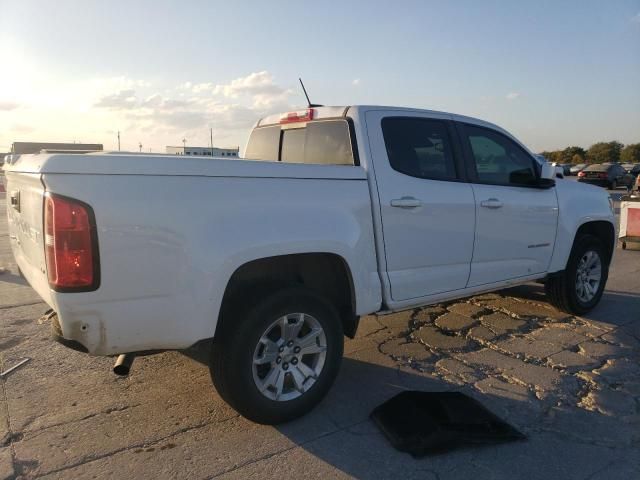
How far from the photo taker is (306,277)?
3803mm

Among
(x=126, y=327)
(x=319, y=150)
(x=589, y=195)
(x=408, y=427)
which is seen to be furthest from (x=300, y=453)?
(x=589, y=195)

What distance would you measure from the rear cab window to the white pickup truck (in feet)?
0.05

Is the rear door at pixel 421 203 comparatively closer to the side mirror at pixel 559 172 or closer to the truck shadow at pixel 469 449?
the truck shadow at pixel 469 449

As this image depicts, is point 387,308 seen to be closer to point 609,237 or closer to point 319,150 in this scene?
point 319,150

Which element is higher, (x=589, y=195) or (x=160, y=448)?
(x=589, y=195)

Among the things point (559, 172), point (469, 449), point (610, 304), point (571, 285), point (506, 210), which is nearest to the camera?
point (469, 449)

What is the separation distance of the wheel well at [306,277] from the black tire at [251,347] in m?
0.11

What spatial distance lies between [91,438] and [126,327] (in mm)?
861

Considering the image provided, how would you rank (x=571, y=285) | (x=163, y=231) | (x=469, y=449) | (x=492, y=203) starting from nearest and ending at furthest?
(x=163, y=231), (x=469, y=449), (x=492, y=203), (x=571, y=285)

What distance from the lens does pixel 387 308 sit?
399 centimetres

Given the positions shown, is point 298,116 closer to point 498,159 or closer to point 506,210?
point 498,159

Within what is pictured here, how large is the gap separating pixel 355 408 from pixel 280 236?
1305mm

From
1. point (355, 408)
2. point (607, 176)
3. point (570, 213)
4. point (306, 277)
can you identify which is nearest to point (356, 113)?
point (306, 277)

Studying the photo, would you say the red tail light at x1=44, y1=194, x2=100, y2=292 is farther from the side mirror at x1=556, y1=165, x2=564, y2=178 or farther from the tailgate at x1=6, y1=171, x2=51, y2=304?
the side mirror at x1=556, y1=165, x2=564, y2=178
